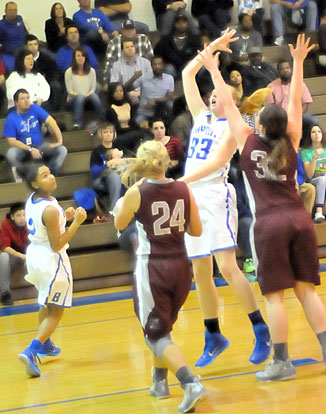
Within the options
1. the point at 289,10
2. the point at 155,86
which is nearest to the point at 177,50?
the point at 155,86

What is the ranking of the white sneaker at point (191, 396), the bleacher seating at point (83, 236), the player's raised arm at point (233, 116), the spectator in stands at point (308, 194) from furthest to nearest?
the spectator in stands at point (308, 194) → the bleacher seating at point (83, 236) → the player's raised arm at point (233, 116) → the white sneaker at point (191, 396)

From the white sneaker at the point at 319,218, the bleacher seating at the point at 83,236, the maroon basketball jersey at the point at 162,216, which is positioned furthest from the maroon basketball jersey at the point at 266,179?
the white sneaker at the point at 319,218

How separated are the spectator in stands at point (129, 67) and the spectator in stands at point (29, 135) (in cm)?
145

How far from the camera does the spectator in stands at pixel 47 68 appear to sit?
10.8m

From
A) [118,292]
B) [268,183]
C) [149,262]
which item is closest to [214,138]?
[268,183]

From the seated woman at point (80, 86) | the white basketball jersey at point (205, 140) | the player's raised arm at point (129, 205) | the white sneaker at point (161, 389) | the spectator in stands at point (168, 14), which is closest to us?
the player's raised arm at point (129, 205)

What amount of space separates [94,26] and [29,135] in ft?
8.79

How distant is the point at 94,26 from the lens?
1177 centimetres

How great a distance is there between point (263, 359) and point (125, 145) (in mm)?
4766

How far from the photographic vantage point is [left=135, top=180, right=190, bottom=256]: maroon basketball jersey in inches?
183

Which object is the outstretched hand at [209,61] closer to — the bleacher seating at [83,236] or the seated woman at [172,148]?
the seated woman at [172,148]

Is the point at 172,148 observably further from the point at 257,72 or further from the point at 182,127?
the point at 257,72

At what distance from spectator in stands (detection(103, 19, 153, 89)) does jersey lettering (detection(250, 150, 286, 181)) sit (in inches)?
252

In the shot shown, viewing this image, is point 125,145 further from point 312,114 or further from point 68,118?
point 312,114
